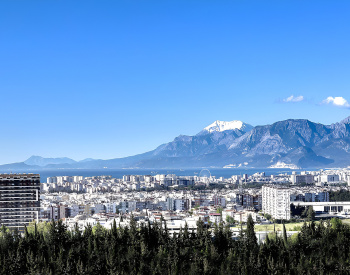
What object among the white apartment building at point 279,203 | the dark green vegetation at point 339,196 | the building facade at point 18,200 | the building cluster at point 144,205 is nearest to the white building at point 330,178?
the building cluster at point 144,205

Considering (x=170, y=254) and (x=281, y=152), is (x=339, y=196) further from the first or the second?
(x=281, y=152)

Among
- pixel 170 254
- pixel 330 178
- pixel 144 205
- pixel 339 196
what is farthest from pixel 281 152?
pixel 170 254

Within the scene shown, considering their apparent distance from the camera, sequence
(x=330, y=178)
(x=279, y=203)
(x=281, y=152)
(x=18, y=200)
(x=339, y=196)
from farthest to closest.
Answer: (x=281, y=152)
(x=330, y=178)
(x=339, y=196)
(x=279, y=203)
(x=18, y=200)

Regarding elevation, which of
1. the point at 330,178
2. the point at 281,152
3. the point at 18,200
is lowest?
the point at 330,178

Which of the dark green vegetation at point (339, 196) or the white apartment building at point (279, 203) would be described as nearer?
the white apartment building at point (279, 203)

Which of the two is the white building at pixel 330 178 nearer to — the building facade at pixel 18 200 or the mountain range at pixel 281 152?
the building facade at pixel 18 200

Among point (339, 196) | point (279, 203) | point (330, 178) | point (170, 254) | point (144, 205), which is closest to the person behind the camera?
point (170, 254)

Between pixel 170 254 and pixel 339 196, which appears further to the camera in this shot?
pixel 339 196
